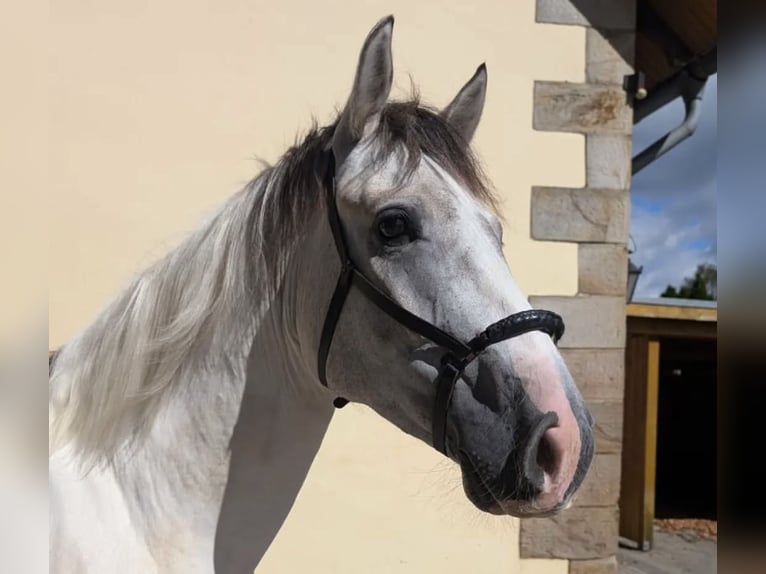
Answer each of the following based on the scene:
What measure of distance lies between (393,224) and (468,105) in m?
0.51

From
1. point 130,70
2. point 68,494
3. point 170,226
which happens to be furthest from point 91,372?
point 130,70

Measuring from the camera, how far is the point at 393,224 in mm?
1087

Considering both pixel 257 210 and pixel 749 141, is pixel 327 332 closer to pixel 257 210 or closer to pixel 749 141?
pixel 257 210

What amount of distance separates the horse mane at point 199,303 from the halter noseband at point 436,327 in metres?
→ 0.10

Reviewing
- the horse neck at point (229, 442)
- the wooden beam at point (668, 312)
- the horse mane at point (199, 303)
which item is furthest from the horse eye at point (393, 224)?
the wooden beam at point (668, 312)

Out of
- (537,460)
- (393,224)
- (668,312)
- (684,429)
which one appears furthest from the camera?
(684,429)

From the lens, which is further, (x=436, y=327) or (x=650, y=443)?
(x=650, y=443)

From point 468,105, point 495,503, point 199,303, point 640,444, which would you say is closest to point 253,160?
point 468,105

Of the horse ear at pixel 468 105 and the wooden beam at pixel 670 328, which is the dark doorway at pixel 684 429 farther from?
the horse ear at pixel 468 105

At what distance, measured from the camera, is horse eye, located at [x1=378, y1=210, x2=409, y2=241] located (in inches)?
42.6

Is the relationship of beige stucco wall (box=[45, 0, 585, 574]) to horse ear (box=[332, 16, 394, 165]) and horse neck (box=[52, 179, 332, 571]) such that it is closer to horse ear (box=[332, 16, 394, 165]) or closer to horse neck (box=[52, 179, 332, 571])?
horse neck (box=[52, 179, 332, 571])

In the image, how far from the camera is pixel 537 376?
965 millimetres

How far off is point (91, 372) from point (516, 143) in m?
2.19

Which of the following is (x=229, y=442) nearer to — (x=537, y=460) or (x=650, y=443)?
(x=537, y=460)
